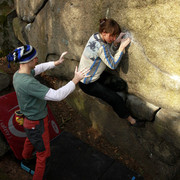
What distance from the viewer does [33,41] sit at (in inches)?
241

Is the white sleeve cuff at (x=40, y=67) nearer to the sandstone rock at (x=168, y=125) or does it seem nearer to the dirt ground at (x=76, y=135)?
the dirt ground at (x=76, y=135)

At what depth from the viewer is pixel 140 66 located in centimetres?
331

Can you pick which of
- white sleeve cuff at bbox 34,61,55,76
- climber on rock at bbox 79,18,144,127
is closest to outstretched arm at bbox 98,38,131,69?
climber on rock at bbox 79,18,144,127

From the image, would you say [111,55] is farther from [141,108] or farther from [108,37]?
[141,108]

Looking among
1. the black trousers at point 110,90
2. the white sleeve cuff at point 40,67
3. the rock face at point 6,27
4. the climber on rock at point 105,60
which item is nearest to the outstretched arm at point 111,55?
the climber on rock at point 105,60

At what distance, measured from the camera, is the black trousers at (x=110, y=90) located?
3.59m

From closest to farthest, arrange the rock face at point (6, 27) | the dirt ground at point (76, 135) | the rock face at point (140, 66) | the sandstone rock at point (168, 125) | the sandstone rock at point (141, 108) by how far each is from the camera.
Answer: the rock face at point (140, 66), the sandstone rock at point (168, 125), the sandstone rock at point (141, 108), the dirt ground at point (76, 135), the rock face at point (6, 27)

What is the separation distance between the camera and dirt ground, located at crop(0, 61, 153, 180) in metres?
3.92

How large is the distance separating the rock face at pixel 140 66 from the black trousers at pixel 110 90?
0.59 ft

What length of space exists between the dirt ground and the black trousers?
3.98ft

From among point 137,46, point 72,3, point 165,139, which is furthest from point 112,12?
point 165,139

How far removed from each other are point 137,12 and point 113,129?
2524mm

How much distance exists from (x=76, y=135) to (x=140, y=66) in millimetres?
2510

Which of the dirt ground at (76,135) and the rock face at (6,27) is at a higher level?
the rock face at (6,27)
